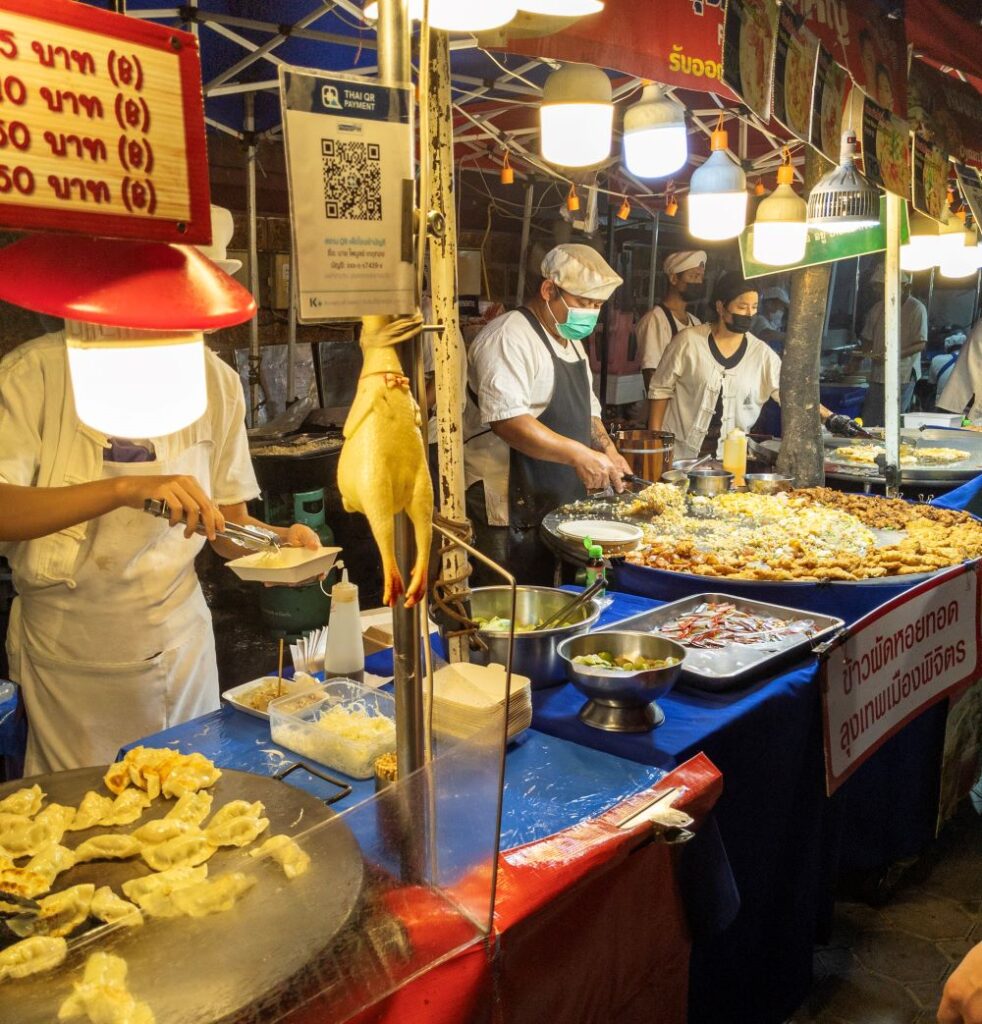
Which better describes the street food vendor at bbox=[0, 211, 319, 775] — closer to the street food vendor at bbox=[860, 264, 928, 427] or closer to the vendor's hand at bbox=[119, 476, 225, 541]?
the vendor's hand at bbox=[119, 476, 225, 541]

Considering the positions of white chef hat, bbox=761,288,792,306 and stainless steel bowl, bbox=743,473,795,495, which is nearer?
stainless steel bowl, bbox=743,473,795,495

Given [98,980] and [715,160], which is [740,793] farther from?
[715,160]

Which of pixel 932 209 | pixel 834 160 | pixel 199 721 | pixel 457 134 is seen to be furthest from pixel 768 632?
pixel 457 134

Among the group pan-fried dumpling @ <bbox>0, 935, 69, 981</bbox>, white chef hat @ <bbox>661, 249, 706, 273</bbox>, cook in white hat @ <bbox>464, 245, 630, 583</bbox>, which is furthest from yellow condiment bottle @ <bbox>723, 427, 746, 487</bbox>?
Answer: pan-fried dumpling @ <bbox>0, 935, 69, 981</bbox>

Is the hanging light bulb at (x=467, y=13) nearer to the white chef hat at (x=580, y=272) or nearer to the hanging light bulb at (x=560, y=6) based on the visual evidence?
the hanging light bulb at (x=560, y=6)

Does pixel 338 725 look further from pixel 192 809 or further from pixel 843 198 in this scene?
pixel 843 198

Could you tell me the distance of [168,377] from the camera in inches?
58.9

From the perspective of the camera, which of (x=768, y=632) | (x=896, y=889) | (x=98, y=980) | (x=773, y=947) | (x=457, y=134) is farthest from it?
(x=457, y=134)

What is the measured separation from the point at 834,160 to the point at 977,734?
8.95 ft

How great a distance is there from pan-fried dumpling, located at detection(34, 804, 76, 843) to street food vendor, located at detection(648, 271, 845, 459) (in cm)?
535

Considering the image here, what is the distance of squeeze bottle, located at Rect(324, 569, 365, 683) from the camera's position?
2.63 m

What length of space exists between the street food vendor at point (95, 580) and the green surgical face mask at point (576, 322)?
231 centimetres

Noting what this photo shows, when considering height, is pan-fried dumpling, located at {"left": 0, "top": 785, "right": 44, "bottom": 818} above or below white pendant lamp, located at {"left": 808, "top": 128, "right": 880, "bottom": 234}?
below

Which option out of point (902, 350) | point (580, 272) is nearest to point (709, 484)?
point (580, 272)
